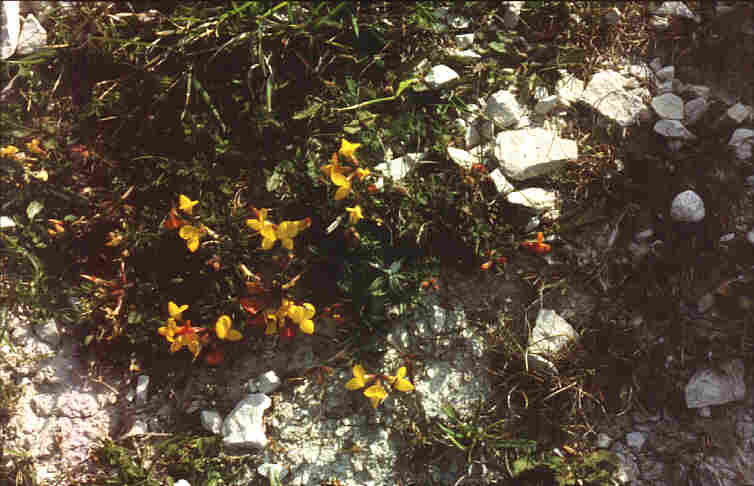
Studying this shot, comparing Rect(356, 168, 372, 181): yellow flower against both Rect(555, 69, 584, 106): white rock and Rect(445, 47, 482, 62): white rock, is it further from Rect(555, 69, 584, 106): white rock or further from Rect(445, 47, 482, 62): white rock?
Rect(555, 69, 584, 106): white rock

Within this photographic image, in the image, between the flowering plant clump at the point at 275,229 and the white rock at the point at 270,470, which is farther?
the white rock at the point at 270,470

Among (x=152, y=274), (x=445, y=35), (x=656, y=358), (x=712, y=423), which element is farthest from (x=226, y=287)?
(x=712, y=423)

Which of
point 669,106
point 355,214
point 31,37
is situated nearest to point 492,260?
point 355,214

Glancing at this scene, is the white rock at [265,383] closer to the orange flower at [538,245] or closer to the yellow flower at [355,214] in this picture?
the yellow flower at [355,214]

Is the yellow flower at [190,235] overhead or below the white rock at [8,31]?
below

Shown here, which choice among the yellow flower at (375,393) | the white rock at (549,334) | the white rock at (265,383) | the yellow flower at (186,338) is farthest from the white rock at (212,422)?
the white rock at (549,334)

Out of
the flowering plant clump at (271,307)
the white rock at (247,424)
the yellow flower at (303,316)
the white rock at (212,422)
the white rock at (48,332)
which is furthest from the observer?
the white rock at (48,332)

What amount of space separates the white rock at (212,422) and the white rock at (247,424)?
6cm

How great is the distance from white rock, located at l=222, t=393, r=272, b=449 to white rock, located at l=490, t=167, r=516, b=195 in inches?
101

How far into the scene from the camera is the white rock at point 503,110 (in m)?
4.27

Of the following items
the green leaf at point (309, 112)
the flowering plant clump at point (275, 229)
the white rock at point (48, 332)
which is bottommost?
the white rock at point (48, 332)

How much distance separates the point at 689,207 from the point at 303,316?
312cm

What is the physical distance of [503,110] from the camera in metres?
4.27

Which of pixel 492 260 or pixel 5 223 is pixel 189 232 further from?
pixel 492 260
